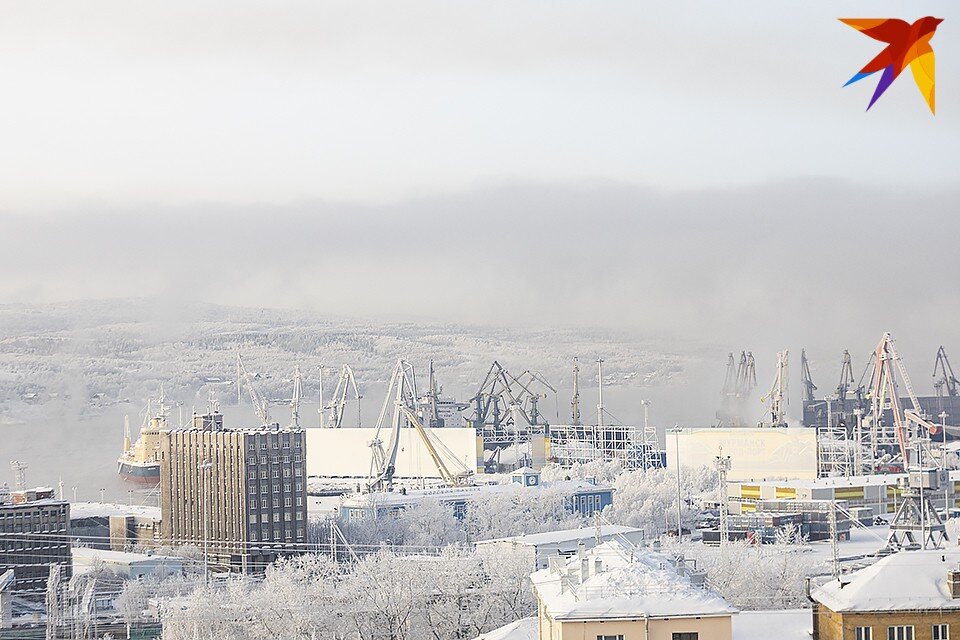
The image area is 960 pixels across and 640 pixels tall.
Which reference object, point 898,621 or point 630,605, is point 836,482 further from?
point 898,621

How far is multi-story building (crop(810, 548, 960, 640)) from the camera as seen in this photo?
23.4 ft

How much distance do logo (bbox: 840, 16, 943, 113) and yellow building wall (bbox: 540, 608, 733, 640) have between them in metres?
3.75

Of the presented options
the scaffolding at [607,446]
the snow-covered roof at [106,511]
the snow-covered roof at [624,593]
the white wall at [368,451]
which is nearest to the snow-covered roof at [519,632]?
the snow-covered roof at [624,593]

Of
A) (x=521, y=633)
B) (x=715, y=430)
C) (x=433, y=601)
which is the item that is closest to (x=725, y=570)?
(x=433, y=601)

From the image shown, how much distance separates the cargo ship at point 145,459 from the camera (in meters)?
37.1

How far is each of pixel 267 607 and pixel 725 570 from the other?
13.4ft

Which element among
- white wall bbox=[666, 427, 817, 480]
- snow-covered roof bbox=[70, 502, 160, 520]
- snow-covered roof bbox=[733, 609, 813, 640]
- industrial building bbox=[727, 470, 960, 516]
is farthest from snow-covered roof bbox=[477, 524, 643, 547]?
white wall bbox=[666, 427, 817, 480]

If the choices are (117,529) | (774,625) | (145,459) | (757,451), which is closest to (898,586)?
(774,625)

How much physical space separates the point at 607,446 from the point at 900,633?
2889cm

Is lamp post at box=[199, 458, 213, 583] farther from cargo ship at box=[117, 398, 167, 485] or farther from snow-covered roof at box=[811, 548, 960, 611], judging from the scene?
cargo ship at box=[117, 398, 167, 485]

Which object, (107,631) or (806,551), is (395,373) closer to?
(806,551)

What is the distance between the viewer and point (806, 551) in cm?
1811

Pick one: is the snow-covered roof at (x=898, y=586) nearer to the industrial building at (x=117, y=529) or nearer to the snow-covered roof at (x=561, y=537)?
the snow-covered roof at (x=561, y=537)

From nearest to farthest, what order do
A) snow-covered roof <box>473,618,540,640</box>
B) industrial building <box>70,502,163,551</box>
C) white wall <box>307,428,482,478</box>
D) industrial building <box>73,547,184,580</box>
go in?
snow-covered roof <box>473,618,540,640</box>, industrial building <box>73,547,184,580</box>, industrial building <box>70,502,163,551</box>, white wall <box>307,428,482,478</box>
